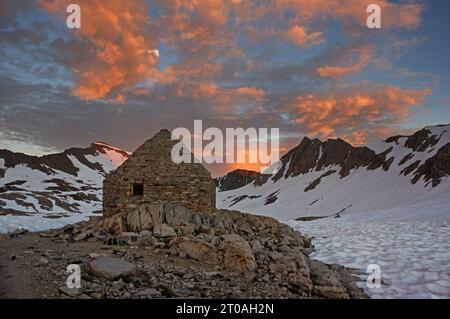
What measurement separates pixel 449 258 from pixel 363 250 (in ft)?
11.0

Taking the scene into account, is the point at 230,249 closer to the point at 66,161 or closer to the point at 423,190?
the point at 423,190

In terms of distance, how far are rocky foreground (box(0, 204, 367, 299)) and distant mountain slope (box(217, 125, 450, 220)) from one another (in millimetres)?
41912

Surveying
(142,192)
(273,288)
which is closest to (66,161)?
(142,192)

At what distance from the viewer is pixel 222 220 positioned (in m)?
17.8

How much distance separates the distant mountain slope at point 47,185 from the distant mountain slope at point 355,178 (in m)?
58.4

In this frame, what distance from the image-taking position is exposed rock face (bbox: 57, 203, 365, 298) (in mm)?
10500

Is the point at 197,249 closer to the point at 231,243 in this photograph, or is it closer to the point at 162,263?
the point at 231,243

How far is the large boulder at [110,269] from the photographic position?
8922mm

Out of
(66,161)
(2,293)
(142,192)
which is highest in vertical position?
(66,161)

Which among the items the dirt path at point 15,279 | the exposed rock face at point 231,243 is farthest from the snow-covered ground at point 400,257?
the dirt path at point 15,279

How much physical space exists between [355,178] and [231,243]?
8842 centimetres

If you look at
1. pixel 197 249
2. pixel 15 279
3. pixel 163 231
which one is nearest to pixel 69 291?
pixel 15 279

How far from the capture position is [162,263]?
11.0 metres

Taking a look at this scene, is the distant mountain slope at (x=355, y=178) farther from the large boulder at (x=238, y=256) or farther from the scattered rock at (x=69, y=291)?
the scattered rock at (x=69, y=291)
